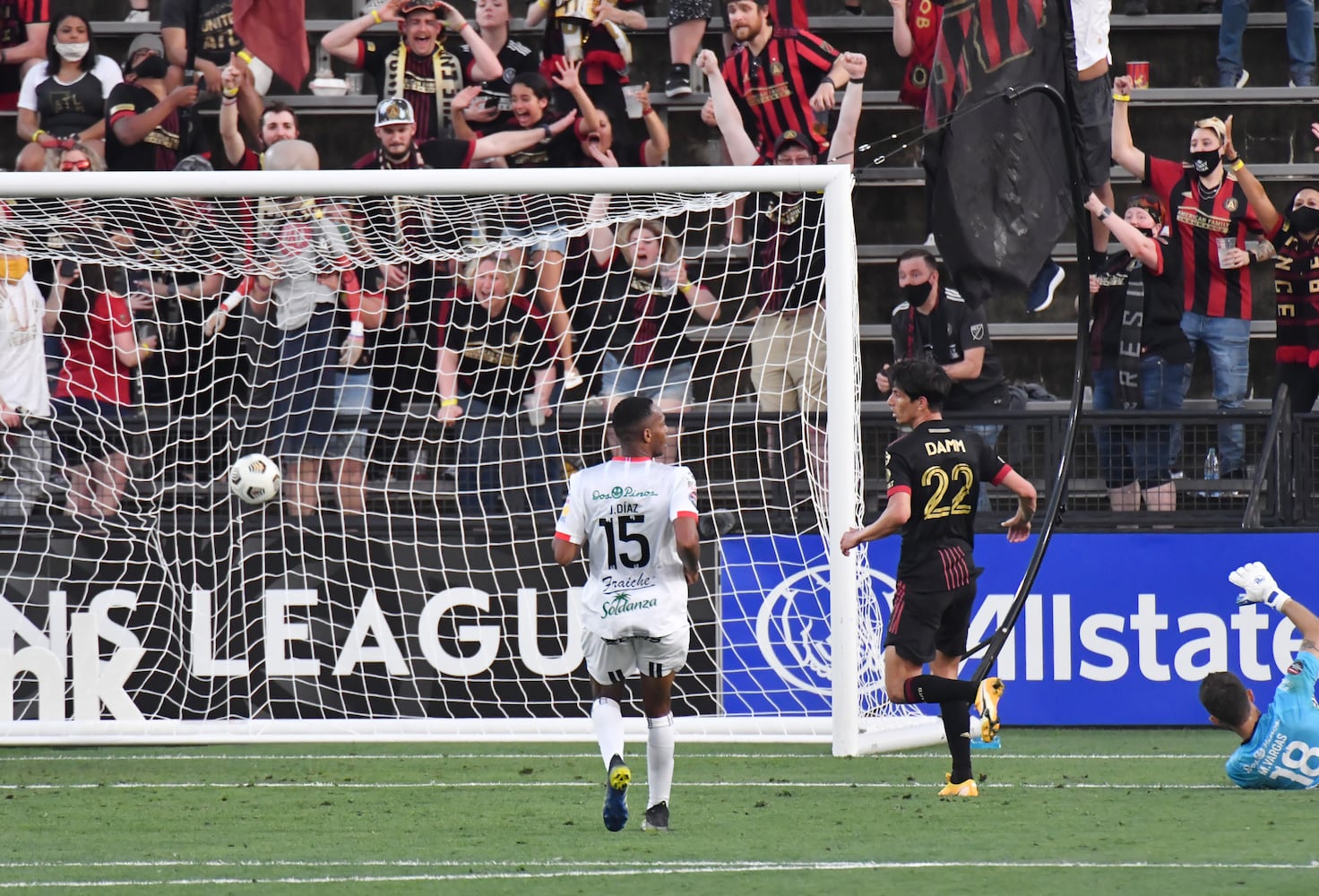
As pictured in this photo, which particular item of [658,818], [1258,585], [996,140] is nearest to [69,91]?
[996,140]

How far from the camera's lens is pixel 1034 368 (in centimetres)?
1199

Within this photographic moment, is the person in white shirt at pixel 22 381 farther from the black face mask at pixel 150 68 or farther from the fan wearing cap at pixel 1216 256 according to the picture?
the fan wearing cap at pixel 1216 256

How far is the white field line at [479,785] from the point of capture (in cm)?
766

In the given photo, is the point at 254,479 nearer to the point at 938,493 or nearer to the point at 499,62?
the point at 938,493

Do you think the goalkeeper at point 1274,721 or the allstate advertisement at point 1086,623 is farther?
the allstate advertisement at point 1086,623

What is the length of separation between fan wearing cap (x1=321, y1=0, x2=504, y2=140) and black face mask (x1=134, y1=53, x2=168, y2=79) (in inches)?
44.1

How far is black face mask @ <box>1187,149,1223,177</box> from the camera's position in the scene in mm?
11023

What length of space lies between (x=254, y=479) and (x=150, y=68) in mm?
3573

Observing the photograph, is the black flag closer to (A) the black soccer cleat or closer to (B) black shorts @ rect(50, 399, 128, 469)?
(A) the black soccer cleat

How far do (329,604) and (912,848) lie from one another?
4.62m

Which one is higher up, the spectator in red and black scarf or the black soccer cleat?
the spectator in red and black scarf

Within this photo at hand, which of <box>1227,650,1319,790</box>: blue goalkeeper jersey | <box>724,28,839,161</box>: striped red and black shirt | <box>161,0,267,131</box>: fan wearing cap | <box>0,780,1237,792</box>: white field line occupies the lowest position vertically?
<box>0,780,1237,792</box>: white field line

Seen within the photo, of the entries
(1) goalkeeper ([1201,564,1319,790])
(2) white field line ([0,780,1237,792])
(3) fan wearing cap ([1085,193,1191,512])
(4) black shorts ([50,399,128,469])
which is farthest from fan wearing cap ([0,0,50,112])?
(1) goalkeeper ([1201,564,1319,790])

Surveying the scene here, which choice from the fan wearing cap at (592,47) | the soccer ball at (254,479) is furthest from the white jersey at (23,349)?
the fan wearing cap at (592,47)
